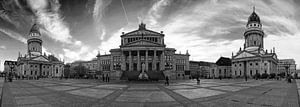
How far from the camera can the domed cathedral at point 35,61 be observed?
108069 mm

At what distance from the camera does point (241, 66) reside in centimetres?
9994

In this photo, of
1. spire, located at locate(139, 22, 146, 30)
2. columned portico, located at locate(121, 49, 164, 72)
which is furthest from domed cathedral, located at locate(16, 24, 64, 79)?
spire, located at locate(139, 22, 146, 30)

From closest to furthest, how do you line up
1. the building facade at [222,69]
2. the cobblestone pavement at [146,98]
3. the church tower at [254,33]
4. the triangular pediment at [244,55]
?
the cobblestone pavement at [146,98], the triangular pediment at [244,55], the church tower at [254,33], the building facade at [222,69]

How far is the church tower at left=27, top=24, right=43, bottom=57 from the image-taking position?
117 m

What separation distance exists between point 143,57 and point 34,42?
7788 centimetres

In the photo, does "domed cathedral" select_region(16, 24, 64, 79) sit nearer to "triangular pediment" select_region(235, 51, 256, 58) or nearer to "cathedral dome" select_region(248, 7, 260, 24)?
"triangular pediment" select_region(235, 51, 256, 58)

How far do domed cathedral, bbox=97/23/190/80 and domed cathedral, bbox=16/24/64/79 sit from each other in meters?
38.9

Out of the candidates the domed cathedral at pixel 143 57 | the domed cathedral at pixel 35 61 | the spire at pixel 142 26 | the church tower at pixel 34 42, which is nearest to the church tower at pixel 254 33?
the domed cathedral at pixel 143 57

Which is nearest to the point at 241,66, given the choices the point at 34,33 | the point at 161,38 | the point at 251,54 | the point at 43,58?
the point at 251,54

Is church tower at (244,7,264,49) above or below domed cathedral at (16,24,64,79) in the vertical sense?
above

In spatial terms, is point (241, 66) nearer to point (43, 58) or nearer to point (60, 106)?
point (60, 106)

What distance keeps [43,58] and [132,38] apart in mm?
66123

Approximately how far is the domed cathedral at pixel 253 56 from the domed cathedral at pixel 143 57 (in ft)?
97.5

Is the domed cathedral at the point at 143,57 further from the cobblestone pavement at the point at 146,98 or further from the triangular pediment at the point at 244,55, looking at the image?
the cobblestone pavement at the point at 146,98
